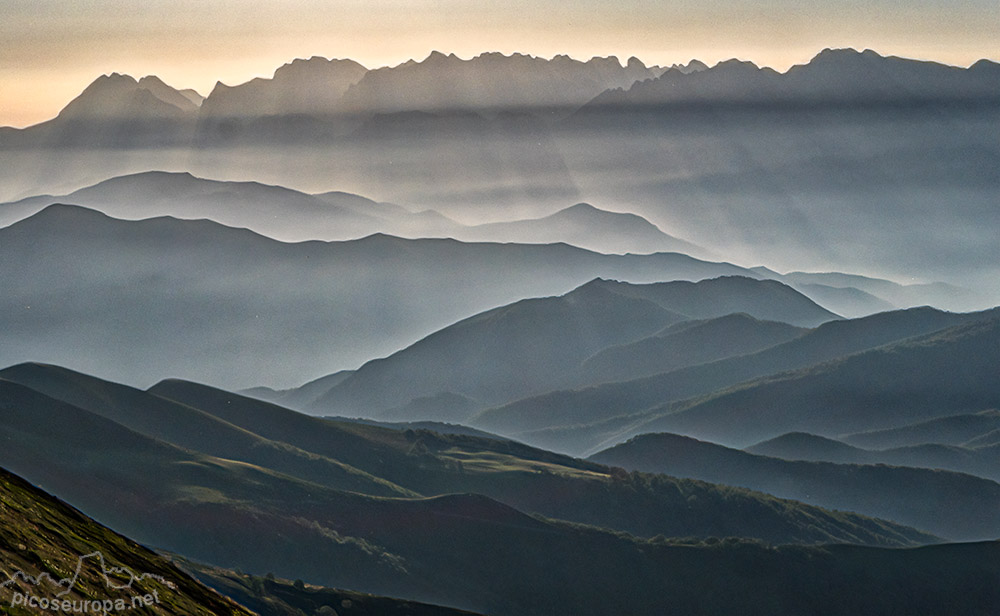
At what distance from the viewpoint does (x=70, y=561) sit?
41219 millimetres

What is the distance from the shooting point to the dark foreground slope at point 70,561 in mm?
35562

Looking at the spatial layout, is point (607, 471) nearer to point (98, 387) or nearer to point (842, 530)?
point (842, 530)

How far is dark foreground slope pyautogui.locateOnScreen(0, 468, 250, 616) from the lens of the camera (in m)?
35.6

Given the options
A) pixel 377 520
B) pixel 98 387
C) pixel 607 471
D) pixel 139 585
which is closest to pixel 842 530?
pixel 607 471

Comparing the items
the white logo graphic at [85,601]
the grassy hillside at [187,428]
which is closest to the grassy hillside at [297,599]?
the white logo graphic at [85,601]

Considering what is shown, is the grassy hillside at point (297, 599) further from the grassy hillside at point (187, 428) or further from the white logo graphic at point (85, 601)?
the grassy hillside at point (187, 428)

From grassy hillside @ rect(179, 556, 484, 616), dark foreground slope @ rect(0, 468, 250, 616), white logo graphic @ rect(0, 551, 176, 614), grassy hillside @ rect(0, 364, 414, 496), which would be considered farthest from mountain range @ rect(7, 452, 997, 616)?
grassy hillside @ rect(0, 364, 414, 496)

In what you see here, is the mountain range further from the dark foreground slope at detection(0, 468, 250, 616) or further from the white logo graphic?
the white logo graphic

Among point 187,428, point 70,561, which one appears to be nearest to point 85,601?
point 70,561

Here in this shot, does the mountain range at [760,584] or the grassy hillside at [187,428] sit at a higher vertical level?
the grassy hillside at [187,428]

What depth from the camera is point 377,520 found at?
135 meters

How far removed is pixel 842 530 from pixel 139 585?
158275mm

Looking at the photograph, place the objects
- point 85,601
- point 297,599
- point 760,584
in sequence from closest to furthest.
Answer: point 85,601, point 297,599, point 760,584

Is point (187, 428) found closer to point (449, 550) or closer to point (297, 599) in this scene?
point (449, 550)
